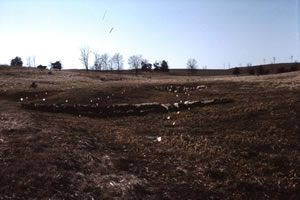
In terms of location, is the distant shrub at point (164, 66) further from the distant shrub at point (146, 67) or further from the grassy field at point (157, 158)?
the grassy field at point (157, 158)

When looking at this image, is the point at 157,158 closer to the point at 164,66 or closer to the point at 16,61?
the point at 164,66

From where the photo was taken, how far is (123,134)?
1169 cm

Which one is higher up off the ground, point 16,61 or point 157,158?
point 16,61

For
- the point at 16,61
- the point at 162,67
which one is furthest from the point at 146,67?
the point at 16,61

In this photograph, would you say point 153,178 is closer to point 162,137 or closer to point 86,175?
point 86,175

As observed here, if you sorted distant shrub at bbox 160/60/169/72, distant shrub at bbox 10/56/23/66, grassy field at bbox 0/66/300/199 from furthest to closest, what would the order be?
distant shrub at bbox 160/60/169/72, distant shrub at bbox 10/56/23/66, grassy field at bbox 0/66/300/199

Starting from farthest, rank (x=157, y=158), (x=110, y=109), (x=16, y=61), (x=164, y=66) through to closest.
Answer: (x=164, y=66)
(x=16, y=61)
(x=110, y=109)
(x=157, y=158)

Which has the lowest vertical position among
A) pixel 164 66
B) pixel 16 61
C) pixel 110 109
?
pixel 110 109

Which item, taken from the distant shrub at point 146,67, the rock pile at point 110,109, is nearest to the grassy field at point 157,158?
the rock pile at point 110,109

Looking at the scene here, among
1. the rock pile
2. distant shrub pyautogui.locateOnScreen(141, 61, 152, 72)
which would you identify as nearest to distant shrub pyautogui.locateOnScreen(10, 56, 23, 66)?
distant shrub pyautogui.locateOnScreen(141, 61, 152, 72)

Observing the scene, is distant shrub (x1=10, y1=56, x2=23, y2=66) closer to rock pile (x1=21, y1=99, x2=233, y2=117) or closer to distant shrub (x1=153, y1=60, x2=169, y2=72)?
distant shrub (x1=153, y1=60, x2=169, y2=72)

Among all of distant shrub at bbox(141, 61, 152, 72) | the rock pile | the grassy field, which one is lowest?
the grassy field

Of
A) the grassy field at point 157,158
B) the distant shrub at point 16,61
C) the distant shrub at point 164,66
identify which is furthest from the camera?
the distant shrub at point 164,66

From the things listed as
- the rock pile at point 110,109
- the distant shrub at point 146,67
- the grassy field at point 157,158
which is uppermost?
the distant shrub at point 146,67
